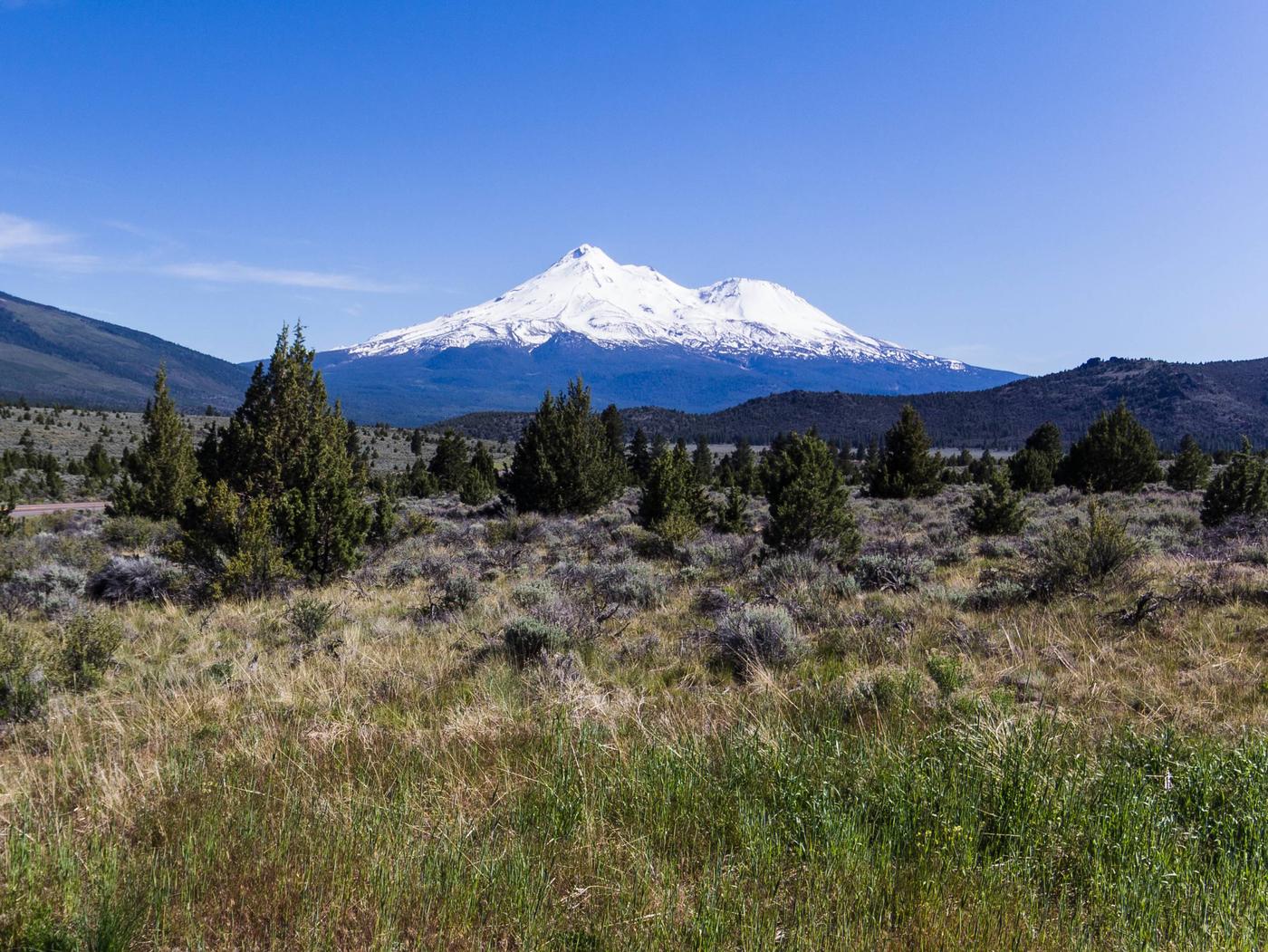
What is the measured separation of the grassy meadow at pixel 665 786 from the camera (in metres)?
1.96

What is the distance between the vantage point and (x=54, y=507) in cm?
3069

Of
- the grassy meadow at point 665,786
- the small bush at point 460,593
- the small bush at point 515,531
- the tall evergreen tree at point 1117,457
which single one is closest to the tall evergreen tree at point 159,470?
the small bush at point 515,531

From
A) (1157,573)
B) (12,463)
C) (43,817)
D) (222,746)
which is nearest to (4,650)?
(222,746)

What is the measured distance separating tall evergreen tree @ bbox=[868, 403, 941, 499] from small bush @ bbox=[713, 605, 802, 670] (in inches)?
862

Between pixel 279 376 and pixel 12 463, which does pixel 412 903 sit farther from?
pixel 12 463

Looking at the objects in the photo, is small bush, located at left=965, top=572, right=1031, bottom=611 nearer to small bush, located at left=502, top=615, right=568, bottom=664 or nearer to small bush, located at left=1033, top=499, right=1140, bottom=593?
small bush, located at left=1033, top=499, right=1140, bottom=593

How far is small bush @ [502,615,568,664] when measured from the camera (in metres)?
5.97

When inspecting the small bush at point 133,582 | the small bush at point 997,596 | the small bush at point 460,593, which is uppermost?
the small bush at point 997,596

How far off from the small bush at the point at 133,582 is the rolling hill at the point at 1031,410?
353 feet

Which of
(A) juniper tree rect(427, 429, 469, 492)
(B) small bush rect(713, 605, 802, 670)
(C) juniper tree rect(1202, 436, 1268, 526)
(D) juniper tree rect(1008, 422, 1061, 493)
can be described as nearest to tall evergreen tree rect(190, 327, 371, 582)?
(B) small bush rect(713, 605, 802, 670)

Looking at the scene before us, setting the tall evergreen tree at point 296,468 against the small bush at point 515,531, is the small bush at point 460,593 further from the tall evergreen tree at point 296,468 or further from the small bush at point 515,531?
the small bush at point 515,531

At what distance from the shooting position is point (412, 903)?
2082 millimetres

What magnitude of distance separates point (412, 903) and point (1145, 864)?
2.36 metres

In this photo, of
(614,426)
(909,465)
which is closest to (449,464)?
(614,426)
